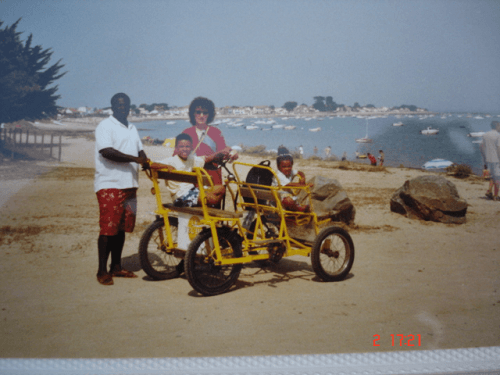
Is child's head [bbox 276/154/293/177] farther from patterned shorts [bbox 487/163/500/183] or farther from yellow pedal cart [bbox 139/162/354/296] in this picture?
patterned shorts [bbox 487/163/500/183]

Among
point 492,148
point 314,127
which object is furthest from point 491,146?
point 314,127

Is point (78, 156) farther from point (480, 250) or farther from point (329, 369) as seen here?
point (480, 250)

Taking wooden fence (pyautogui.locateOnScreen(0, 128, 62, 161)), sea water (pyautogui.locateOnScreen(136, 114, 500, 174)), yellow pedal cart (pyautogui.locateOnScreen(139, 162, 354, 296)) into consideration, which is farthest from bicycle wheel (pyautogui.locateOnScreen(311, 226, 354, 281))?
wooden fence (pyautogui.locateOnScreen(0, 128, 62, 161))

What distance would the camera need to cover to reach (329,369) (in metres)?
2.42

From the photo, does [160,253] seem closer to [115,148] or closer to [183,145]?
[183,145]

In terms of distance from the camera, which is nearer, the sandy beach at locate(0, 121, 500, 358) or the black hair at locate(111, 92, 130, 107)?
the sandy beach at locate(0, 121, 500, 358)

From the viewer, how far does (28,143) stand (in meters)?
5.32

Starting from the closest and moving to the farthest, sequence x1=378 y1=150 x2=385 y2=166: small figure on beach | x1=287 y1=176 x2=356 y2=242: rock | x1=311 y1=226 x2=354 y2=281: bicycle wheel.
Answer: x1=311 y1=226 x2=354 y2=281: bicycle wheel < x1=287 y1=176 x2=356 y2=242: rock < x1=378 y1=150 x2=385 y2=166: small figure on beach

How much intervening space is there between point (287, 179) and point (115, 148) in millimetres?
1606

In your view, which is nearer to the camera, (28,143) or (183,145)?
(183,145)

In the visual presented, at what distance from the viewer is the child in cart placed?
160 inches

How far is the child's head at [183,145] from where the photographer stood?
3.84 m
